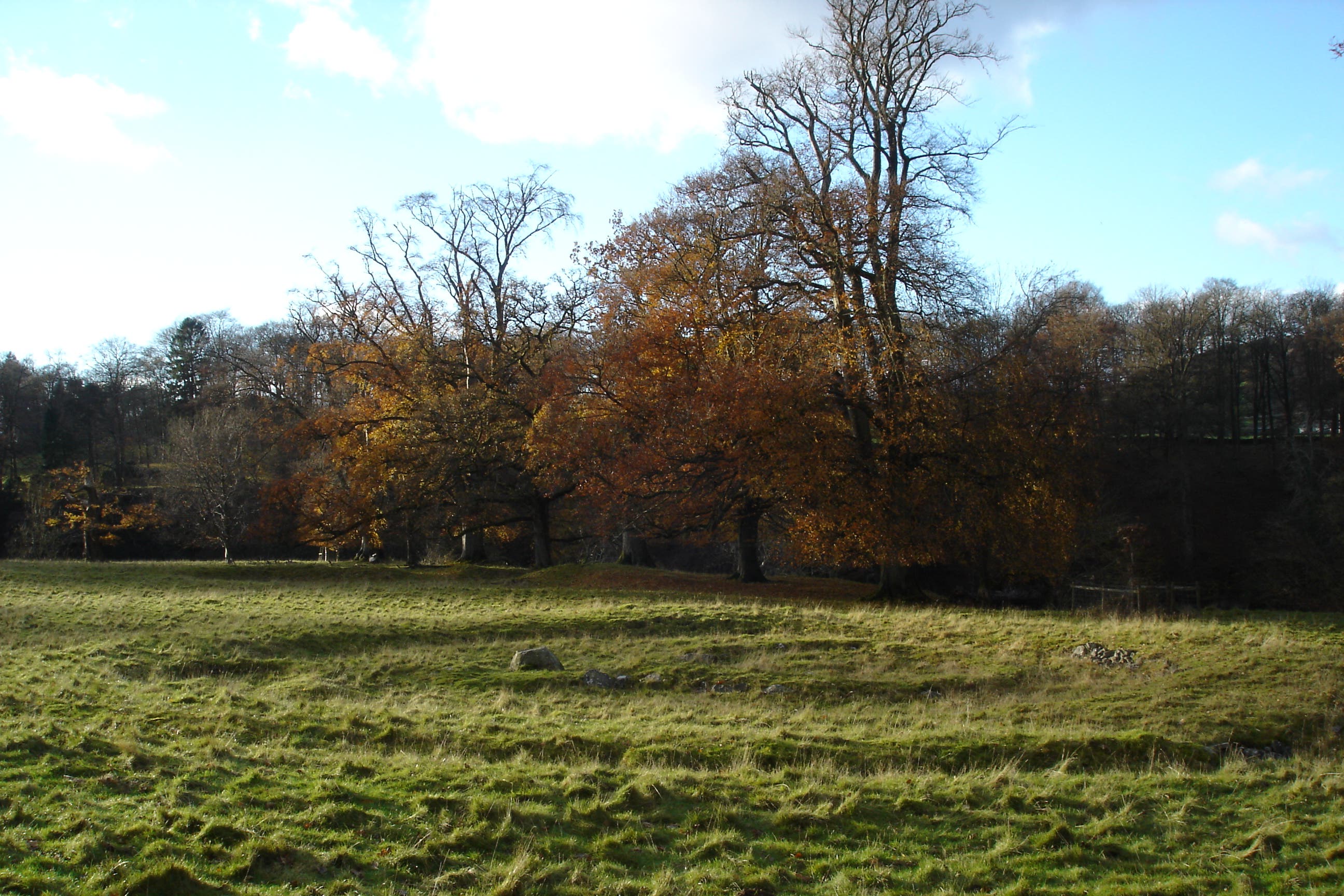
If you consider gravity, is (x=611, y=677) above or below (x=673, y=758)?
below

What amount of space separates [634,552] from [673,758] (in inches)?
1025

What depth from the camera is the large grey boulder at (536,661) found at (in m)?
14.1

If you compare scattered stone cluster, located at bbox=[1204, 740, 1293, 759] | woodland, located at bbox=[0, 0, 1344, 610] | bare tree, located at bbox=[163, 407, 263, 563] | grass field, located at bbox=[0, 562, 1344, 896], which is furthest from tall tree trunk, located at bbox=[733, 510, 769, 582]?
bare tree, located at bbox=[163, 407, 263, 563]

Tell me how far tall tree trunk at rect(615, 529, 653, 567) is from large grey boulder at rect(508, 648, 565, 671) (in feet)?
61.0

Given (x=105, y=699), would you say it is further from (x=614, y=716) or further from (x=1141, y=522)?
(x=1141, y=522)

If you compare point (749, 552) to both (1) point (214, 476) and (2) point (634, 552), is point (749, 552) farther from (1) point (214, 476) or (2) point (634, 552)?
(1) point (214, 476)

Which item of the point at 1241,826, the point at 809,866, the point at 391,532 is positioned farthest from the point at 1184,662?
the point at 391,532

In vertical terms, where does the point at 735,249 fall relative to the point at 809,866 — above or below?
above

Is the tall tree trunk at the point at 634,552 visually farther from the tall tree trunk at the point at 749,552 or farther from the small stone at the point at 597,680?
the small stone at the point at 597,680

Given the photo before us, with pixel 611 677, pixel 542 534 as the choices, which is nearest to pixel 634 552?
pixel 542 534

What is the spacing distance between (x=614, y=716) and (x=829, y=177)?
18.0 m

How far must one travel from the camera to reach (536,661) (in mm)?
14211

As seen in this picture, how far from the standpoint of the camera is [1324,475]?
40125 mm

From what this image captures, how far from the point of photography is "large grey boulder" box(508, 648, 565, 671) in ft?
46.3
